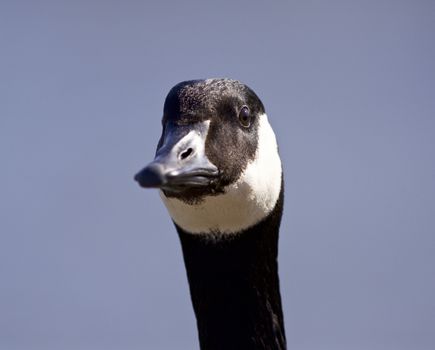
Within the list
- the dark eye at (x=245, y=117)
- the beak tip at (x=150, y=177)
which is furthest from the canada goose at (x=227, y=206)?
the beak tip at (x=150, y=177)

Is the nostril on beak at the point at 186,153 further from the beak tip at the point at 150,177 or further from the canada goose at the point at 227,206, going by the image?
the beak tip at the point at 150,177

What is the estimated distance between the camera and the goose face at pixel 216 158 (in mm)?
3664

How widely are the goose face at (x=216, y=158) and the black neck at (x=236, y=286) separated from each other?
7.3 inches

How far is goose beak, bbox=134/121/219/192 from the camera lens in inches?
128

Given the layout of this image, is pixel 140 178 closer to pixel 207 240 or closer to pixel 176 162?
pixel 176 162

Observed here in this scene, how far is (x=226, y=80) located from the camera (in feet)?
14.5

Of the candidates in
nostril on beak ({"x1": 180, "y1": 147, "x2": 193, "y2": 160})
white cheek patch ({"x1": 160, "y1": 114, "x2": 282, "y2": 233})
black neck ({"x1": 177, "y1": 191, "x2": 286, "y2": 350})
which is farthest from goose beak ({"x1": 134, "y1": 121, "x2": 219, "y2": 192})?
Answer: black neck ({"x1": 177, "y1": 191, "x2": 286, "y2": 350})

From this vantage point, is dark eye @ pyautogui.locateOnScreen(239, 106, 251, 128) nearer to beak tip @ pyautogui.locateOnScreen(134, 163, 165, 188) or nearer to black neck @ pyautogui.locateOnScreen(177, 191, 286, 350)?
black neck @ pyautogui.locateOnScreen(177, 191, 286, 350)

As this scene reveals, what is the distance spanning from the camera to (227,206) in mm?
3961

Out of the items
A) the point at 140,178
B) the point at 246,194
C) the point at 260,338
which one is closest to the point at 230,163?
the point at 246,194

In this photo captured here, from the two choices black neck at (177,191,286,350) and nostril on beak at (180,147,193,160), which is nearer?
nostril on beak at (180,147,193,160)

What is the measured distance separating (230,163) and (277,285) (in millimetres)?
1119

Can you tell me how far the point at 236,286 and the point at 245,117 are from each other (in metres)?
1.02

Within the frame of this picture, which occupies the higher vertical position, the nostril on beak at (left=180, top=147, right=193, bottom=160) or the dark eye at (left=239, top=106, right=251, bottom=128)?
the dark eye at (left=239, top=106, right=251, bottom=128)
